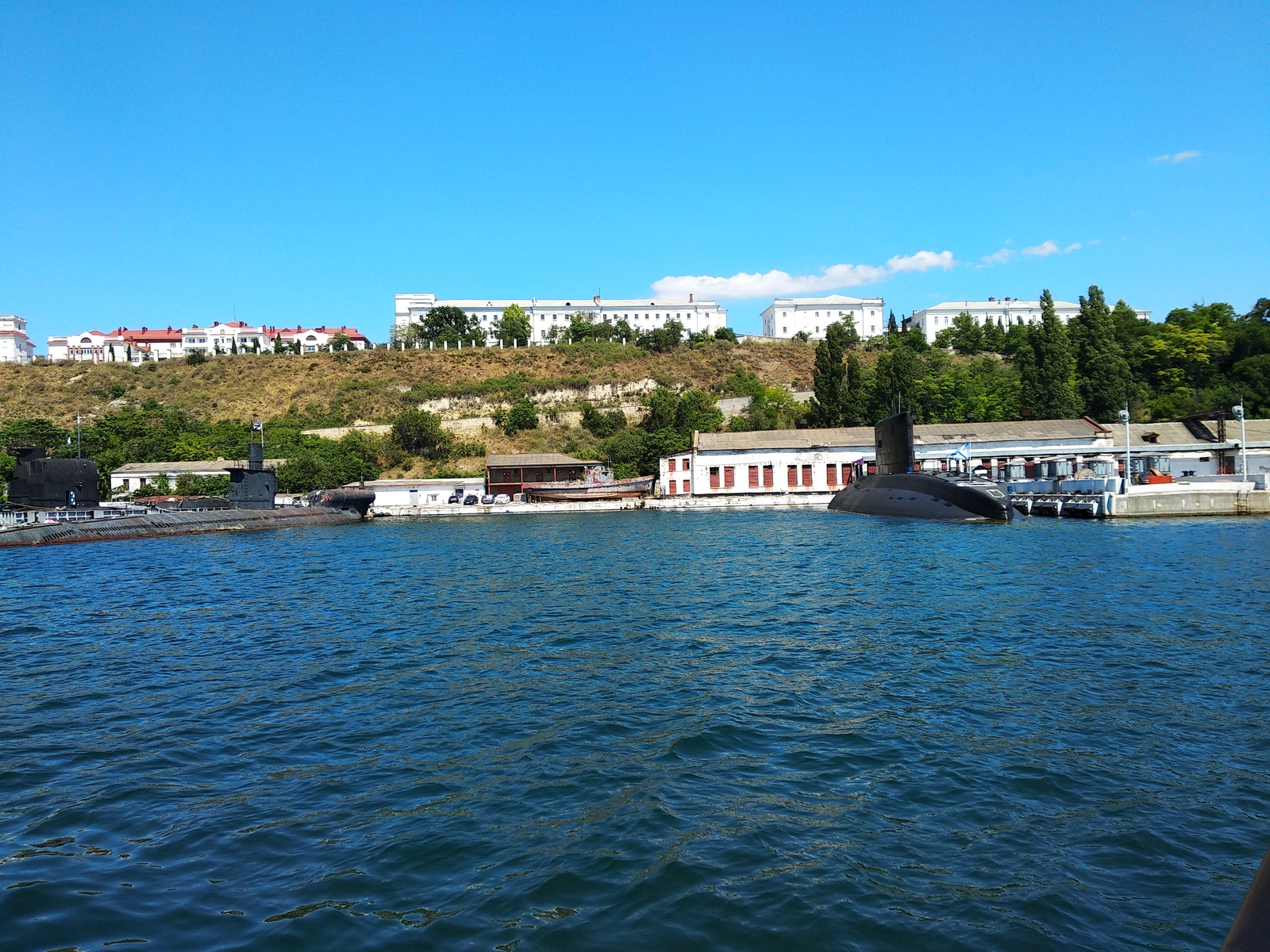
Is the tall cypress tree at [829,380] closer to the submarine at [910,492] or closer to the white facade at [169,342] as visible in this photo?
the submarine at [910,492]

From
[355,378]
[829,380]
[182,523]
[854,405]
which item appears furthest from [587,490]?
[355,378]

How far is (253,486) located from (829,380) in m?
42.5

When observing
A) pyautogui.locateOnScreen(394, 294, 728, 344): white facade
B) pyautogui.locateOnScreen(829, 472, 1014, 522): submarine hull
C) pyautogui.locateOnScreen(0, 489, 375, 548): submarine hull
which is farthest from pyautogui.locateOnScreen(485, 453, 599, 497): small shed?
pyautogui.locateOnScreen(394, 294, 728, 344): white facade

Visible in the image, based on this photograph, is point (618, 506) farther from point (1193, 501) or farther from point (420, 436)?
point (1193, 501)

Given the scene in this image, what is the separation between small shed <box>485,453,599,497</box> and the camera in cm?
6588

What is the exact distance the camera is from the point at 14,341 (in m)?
133

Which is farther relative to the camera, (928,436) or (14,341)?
(14,341)

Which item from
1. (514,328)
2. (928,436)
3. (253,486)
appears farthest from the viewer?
(514,328)

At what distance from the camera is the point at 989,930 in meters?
4.94

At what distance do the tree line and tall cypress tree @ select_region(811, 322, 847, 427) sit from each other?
8 centimetres

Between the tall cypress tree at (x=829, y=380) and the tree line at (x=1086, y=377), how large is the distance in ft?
0.27

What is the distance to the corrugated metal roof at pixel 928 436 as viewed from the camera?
54406 millimetres

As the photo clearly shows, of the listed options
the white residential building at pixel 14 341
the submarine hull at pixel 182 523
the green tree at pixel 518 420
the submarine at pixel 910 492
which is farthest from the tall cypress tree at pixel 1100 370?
the white residential building at pixel 14 341

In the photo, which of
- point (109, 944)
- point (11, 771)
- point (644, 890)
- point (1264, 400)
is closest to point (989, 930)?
point (644, 890)
